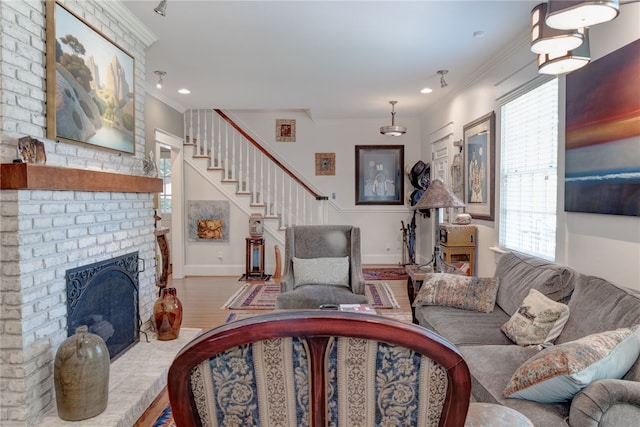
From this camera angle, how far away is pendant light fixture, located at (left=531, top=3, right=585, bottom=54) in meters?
1.88

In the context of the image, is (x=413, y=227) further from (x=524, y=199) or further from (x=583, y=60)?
(x=583, y=60)

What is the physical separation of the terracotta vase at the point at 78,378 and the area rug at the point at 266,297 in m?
2.37

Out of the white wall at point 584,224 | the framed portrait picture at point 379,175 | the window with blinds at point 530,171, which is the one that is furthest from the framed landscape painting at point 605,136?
the framed portrait picture at point 379,175

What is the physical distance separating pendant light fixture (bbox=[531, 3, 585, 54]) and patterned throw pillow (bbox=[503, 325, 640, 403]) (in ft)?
4.52

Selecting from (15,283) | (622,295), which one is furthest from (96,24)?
(622,295)

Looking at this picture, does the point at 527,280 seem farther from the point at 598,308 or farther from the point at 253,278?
the point at 253,278

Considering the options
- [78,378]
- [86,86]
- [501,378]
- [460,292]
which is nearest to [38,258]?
[78,378]

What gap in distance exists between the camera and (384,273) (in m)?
6.40

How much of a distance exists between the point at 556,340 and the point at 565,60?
61.4 inches

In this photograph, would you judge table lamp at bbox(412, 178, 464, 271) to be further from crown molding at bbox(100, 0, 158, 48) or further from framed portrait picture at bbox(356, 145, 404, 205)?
framed portrait picture at bbox(356, 145, 404, 205)

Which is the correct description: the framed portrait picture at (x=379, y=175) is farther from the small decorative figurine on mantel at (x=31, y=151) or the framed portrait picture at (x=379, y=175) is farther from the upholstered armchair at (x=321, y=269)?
the small decorative figurine on mantel at (x=31, y=151)

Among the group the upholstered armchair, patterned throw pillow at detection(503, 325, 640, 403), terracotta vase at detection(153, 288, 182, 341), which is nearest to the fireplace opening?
terracotta vase at detection(153, 288, 182, 341)

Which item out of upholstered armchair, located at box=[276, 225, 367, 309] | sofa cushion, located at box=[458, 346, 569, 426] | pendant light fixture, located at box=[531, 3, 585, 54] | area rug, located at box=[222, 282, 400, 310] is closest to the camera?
sofa cushion, located at box=[458, 346, 569, 426]

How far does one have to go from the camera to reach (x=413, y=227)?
22.9 feet
